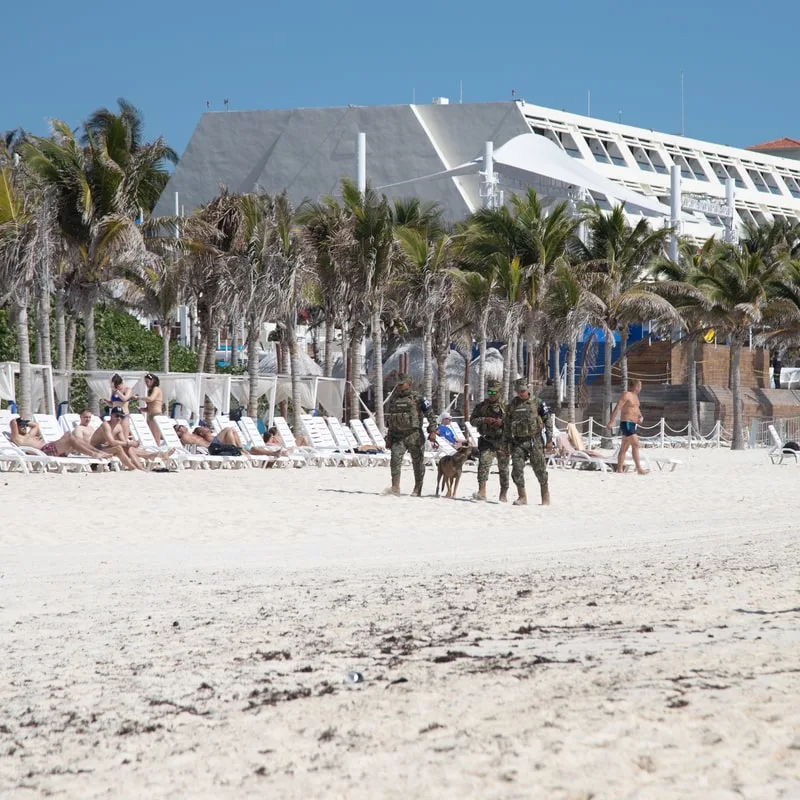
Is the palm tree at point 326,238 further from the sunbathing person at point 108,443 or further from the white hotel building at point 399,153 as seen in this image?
the white hotel building at point 399,153

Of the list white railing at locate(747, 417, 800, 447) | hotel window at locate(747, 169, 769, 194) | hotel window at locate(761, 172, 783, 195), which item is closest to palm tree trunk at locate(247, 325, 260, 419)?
white railing at locate(747, 417, 800, 447)

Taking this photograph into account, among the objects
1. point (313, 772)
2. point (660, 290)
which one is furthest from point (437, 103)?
point (313, 772)

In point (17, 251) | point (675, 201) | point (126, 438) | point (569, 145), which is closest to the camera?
point (126, 438)

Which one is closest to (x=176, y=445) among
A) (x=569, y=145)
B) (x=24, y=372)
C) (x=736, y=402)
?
(x=24, y=372)

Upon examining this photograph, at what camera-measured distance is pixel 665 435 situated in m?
35.7

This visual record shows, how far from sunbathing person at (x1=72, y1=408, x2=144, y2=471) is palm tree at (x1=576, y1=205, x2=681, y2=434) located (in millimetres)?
17585

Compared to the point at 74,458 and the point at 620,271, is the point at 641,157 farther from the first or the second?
the point at 74,458

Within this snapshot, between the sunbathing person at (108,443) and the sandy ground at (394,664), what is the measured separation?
5.52 m

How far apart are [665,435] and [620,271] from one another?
5691mm

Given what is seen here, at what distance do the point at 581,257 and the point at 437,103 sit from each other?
81.9ft

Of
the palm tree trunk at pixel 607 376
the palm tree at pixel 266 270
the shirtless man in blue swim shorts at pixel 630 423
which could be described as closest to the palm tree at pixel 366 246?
the palm tree at pixel 266 270

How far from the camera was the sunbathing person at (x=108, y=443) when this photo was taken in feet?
54.9

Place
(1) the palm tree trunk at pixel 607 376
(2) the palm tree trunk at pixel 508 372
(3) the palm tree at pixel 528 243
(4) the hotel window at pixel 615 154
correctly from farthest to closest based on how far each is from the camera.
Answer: (4) the hotel window at pixel 615 154 < (1) the palm tree trunk at pixel 607 376 < (2) the palm tree trunk at pixel 508 372 < (3) the palm tree at pixel 528 243

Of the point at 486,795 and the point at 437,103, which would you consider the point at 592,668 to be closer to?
the point at 486,795
